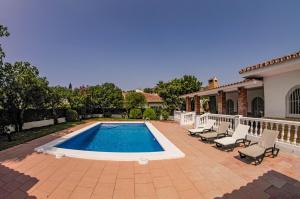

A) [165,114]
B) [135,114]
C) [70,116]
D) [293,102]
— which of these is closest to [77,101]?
[70,116]

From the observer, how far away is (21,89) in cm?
1530

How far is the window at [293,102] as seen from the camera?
8.70 meters

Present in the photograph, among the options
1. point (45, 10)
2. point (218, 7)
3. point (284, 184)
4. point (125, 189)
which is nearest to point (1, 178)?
point (125, 189)

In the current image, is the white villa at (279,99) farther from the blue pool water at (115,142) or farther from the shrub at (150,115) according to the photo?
the shrub at (150,115)

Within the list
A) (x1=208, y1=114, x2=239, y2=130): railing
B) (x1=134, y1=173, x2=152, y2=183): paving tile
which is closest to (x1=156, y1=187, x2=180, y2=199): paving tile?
(x1=134, y1=173, x2=152, y2=183): paving tile

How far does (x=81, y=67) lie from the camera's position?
89.6 ft

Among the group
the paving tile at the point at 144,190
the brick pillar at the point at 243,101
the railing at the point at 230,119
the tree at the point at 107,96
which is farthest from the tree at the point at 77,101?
the paving tile at the point at 144,190

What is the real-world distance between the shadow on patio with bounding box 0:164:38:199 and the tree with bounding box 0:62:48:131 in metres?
11.7

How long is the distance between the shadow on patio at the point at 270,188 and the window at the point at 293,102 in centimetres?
539

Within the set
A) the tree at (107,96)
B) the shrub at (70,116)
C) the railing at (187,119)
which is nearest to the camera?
the railing at (187,119)

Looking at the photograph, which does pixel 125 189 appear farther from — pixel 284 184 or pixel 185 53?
pixel 185 53

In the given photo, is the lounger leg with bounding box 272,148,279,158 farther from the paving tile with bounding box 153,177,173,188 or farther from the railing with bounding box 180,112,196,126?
the railing with bounding box 180,112,196,126

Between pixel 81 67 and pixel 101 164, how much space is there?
23.9m

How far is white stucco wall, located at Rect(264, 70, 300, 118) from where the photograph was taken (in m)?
8.62
